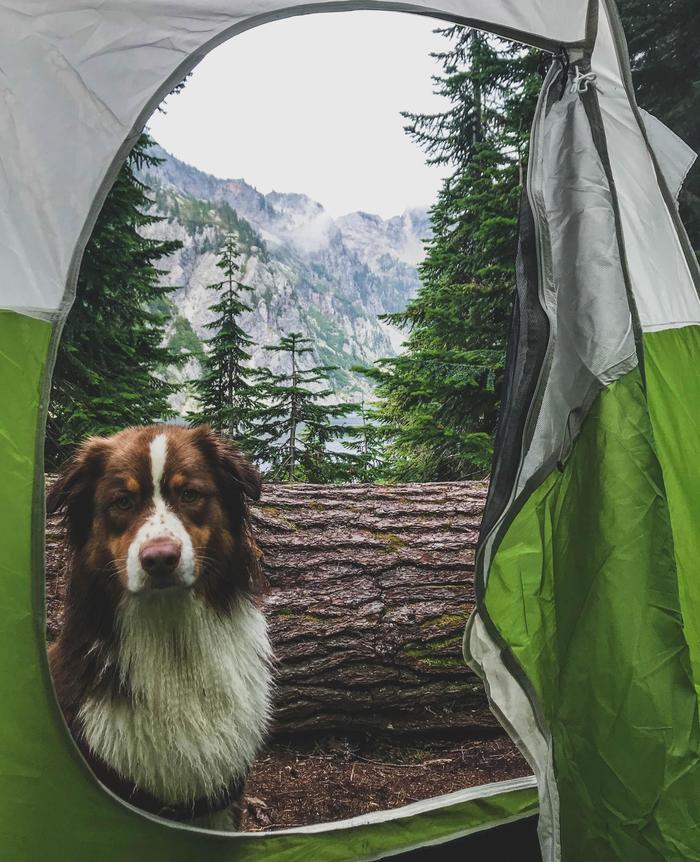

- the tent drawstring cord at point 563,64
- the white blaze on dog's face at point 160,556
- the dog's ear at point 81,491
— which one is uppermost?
the tent drawstring cord at point 563,64

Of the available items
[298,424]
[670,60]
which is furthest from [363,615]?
[670,60]

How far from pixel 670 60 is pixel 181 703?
1946 mm

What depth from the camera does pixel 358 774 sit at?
2.04 meters

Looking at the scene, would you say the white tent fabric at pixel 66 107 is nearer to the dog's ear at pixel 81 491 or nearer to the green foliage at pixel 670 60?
the dog's ear at pixel 81 491

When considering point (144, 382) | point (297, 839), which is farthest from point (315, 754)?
point (144, 382)

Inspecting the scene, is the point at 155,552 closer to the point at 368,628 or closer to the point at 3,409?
the point at 3,409

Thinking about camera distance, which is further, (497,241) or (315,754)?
(497,241)

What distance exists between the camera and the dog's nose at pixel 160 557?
129 cm

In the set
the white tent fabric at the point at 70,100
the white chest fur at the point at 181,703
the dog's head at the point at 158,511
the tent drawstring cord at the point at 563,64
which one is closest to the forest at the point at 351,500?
the tent drawstring cord at the point at 563,64

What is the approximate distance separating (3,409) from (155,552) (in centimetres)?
42

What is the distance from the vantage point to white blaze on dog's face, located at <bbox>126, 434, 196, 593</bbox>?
129 centimetres

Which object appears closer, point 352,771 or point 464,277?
point 352,771

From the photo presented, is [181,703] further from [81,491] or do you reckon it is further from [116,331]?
[116,331]

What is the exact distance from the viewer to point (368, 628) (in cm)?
215
